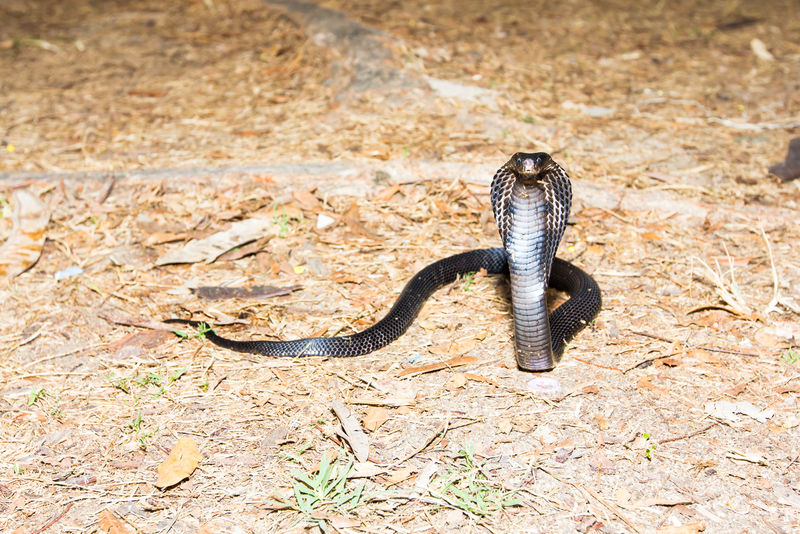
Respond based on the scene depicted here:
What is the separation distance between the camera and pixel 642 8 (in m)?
9.80

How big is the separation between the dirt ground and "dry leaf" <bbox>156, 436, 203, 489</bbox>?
58mm

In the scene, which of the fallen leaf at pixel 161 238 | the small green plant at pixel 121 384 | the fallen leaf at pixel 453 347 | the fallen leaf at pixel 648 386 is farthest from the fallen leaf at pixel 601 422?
the fallen leaf at pixel 161 238

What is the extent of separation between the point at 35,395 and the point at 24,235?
187cm

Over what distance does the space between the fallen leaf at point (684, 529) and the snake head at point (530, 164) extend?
1.54 meters

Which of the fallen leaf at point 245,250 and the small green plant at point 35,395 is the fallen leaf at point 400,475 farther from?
the fallen leaf at point 245,250

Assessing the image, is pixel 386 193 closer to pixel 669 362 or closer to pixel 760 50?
pixel 669 362

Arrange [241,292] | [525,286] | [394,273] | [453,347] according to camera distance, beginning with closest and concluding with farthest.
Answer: [525,286], [453,347], [241,292], [394,273]

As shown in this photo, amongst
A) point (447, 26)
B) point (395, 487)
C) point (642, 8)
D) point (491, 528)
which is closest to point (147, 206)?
point (395, 487)

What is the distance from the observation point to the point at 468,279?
4.79m

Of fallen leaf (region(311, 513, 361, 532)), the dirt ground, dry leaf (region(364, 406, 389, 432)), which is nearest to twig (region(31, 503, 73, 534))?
the dirt ground

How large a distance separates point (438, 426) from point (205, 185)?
3.06 metres

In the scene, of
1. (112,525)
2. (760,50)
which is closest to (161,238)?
(112,525)

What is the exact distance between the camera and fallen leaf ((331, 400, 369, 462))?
11.1 feet

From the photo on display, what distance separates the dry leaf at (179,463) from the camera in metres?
3.28
